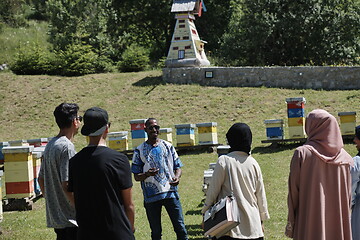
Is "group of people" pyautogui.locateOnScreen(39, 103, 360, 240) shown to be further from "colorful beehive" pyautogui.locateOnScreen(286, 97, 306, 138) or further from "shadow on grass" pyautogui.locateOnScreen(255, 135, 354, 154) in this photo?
"shadow on grass" pyautogui.locateOnScreen(255, 135, 354, 154)

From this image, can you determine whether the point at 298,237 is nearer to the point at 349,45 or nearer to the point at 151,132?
the point at 151,132

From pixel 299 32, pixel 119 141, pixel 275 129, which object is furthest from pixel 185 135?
pixel 299 32

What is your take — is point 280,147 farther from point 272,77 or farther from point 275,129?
point 272,77

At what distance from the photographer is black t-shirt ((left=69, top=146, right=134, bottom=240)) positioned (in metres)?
4.29

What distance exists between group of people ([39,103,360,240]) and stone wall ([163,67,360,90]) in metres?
17.8

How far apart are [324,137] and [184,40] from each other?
68.1 ft

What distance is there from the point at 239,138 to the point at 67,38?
102 feet

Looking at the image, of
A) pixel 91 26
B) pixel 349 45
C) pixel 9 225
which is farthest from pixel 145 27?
pixel 9 225

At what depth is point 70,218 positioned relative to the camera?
5.08 metres

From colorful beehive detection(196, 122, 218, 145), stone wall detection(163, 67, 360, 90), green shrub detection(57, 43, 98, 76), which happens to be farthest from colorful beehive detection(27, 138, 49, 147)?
green shrub detection(57, 43, 98, 76)

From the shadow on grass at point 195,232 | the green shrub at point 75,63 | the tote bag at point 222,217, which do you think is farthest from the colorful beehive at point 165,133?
the green shrub at point 75,63

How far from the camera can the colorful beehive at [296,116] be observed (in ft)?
49.3

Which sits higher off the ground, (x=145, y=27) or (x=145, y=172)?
(x=145, y=27)

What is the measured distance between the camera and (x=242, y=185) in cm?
477
